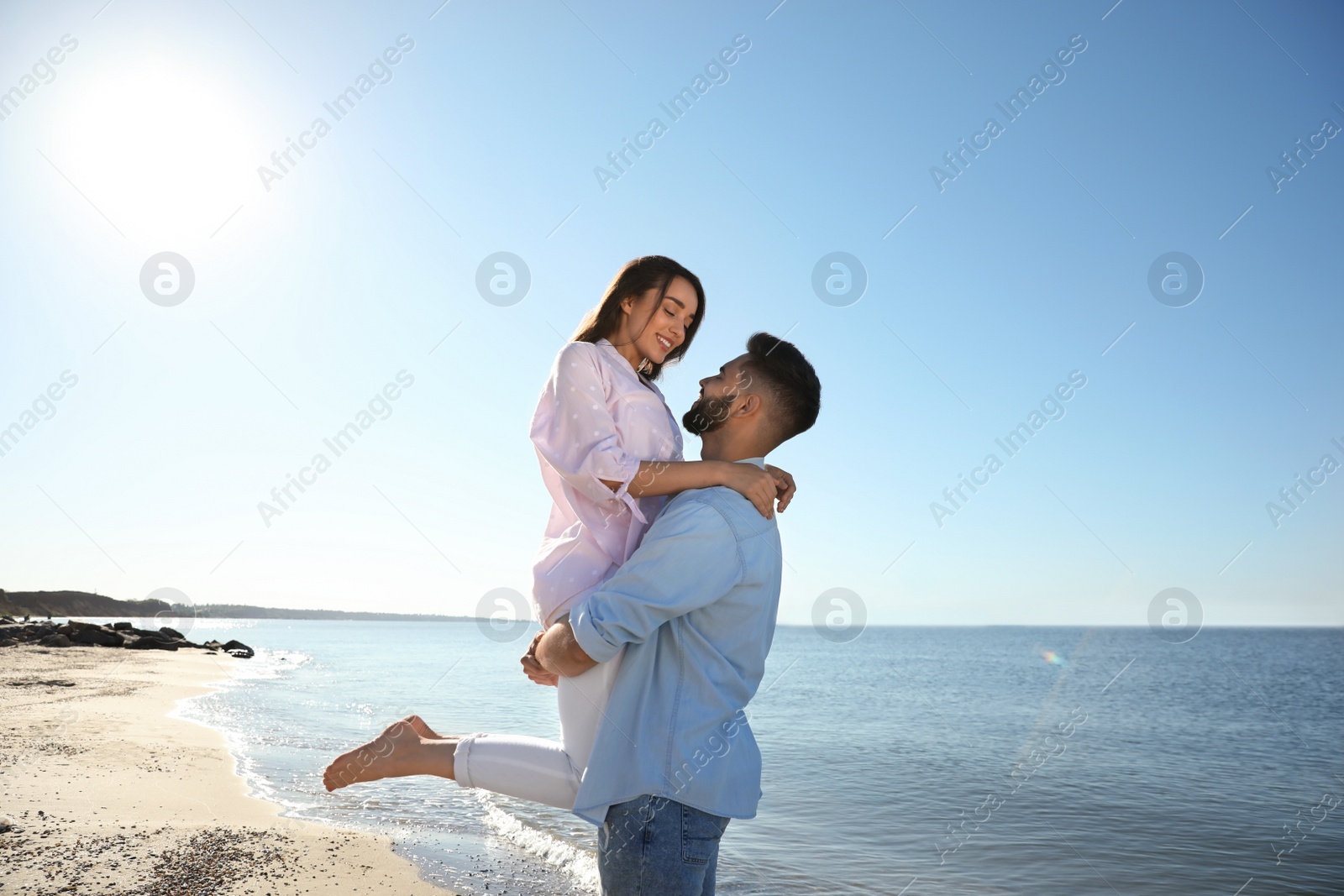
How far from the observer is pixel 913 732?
1834 centimetres

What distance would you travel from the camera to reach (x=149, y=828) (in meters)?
5.81

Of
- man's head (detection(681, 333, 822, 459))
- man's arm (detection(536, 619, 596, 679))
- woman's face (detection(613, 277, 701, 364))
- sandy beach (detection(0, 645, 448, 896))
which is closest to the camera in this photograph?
man's arm (detection(536, 619, 596, 679))

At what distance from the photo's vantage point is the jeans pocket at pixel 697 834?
1.97 meters

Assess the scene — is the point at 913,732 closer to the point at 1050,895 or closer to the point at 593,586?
the point at 1050,895

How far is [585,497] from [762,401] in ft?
1.92

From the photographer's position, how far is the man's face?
2.43m

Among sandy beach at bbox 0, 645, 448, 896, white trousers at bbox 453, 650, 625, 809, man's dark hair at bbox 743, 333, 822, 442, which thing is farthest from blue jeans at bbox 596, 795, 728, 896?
sandy beach at bbox 0, 645, 448, 896

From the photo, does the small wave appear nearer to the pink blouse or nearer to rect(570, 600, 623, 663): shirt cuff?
the pink blouse

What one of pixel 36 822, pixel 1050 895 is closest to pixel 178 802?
pixel 36 822

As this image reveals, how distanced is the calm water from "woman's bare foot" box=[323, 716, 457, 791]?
377 centimetres

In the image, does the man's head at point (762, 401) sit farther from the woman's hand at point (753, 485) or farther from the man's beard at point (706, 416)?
the woman's hand at point (753, 485)

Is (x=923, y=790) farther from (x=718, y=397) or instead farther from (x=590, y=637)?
(x=590, y=637)

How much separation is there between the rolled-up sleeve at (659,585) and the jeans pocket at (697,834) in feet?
1.41

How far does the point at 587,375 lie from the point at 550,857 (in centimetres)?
572
